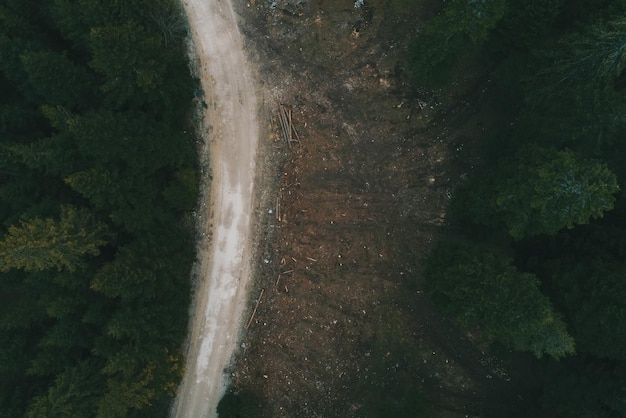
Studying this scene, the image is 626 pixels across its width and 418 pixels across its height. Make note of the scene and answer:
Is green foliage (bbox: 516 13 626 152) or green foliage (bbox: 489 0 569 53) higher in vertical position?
green foliage (bbox: 489 0 569 53)

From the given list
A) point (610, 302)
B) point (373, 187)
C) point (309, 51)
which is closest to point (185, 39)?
point (309, 51)

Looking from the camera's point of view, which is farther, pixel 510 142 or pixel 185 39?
pixel 185 39

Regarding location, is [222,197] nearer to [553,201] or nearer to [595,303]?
[553,201]

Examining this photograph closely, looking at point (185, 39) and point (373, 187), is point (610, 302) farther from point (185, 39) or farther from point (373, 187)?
point (185, 39)

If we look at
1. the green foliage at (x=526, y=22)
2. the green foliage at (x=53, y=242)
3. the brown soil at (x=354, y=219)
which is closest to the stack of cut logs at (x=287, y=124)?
the brown soil at (x=354, y=219)

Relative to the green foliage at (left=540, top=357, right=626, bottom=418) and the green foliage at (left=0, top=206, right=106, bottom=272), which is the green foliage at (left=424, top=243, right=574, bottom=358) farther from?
the green foliage at (left=0, top=206, right=106, bottom=272)

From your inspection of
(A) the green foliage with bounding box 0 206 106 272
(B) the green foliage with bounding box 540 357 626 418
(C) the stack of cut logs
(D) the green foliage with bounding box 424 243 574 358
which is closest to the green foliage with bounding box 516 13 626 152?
(D) the green foliage with bounding box 424 243 574 358

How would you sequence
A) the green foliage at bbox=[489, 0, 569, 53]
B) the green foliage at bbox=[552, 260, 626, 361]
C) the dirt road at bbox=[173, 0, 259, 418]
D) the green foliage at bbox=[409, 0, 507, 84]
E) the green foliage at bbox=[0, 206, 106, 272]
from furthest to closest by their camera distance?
the dirt road at bbox=[173, 0, 259, 418] < the green foliage at bbox=[489, 0, 569, 53] < the green foliage at bbox=[552, 260, 626, 361] < the green foliage at bbox=[409, 0, 507, 84] < the green foliage at bbox=[0, 206, 106, 272]

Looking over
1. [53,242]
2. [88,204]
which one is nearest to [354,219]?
[88,204]
